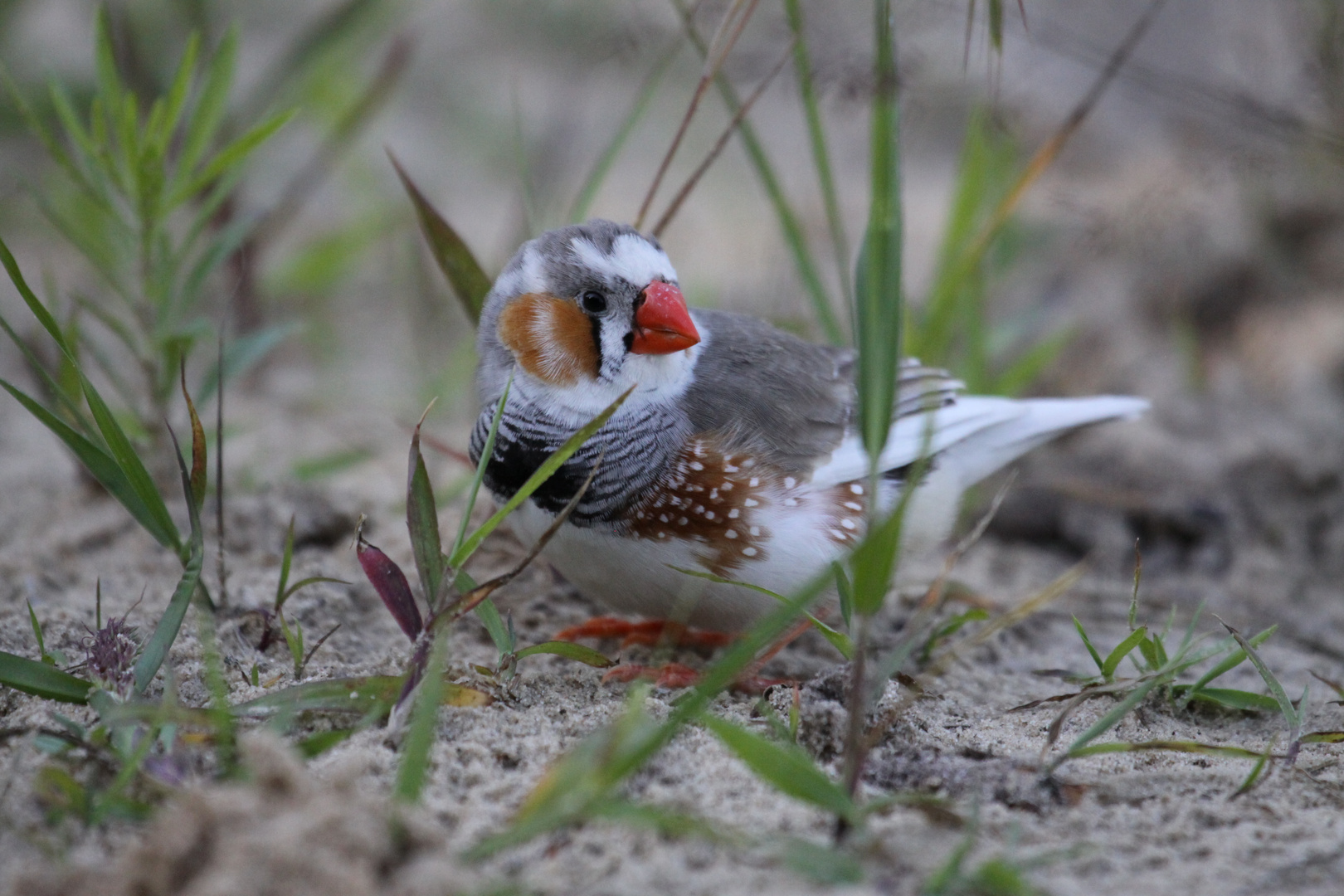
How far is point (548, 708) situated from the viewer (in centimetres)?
193

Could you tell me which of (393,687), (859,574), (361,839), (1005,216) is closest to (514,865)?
(361,839)

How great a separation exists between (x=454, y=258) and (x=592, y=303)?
16.8 inches

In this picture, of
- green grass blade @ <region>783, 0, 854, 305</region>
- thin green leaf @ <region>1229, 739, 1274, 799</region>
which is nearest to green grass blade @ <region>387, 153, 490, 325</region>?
green grass blade @ <region>783, 0, 854, 305</region>

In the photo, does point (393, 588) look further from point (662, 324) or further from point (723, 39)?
point (723, 39)

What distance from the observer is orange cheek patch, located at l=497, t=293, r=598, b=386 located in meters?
2.36

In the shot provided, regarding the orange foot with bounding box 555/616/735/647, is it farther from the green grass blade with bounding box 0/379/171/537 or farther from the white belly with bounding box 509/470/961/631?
the green grass blade with bounding box 0/379/171/537

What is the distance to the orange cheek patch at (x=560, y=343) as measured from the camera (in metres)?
2.36

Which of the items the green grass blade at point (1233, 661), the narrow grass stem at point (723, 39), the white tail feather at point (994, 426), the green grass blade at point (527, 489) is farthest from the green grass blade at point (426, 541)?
the green grass blade at point (1233, 661)

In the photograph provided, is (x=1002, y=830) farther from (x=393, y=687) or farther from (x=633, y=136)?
(x=633, y=136)

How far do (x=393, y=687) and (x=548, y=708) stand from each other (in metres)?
0.31

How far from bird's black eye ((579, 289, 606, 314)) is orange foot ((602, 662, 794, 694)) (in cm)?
75

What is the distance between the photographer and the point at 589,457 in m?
2.25

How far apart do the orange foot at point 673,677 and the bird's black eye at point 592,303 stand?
0.75 meters

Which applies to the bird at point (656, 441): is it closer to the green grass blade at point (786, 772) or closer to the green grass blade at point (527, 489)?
the green grass blade at point (527, 489)
